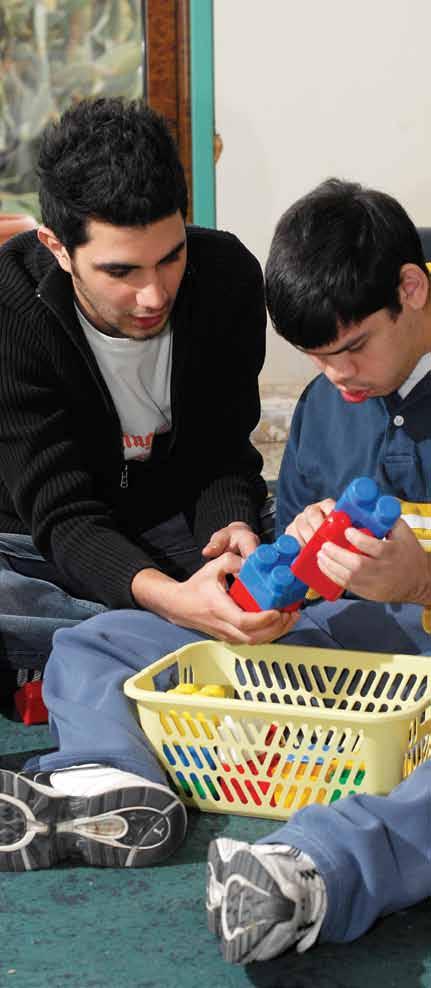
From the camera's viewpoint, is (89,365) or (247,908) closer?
(247,908)

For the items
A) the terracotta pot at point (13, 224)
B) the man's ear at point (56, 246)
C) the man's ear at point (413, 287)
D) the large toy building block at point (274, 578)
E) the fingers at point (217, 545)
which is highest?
the man's ear at point (413, 287)

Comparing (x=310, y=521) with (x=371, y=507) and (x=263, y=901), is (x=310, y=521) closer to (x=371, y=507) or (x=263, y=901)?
(x=371, y=507)

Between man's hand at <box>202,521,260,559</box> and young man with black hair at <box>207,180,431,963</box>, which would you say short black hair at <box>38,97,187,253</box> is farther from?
man's hand at <box>202,521,260,559</box>

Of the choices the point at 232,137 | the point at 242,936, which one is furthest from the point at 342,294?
the point at 232,137

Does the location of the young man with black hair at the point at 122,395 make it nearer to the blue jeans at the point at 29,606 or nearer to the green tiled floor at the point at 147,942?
the blue jeans at the point at 29,606

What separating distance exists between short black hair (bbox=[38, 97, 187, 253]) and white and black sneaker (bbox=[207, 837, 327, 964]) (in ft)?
2.19

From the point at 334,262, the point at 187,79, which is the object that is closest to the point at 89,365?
the point at 334,262

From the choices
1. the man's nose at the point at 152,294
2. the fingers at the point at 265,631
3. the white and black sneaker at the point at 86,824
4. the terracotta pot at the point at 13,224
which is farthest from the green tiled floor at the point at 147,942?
the terracotta pot at the point at 13,224

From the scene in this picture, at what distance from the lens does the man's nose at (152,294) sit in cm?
128

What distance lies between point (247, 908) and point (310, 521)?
1.29ft

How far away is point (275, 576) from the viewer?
3.52 feet

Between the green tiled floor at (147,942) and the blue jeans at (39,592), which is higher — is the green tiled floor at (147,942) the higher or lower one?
the higher one

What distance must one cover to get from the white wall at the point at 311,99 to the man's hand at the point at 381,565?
1806 mm

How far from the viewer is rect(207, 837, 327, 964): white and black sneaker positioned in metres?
0.82
